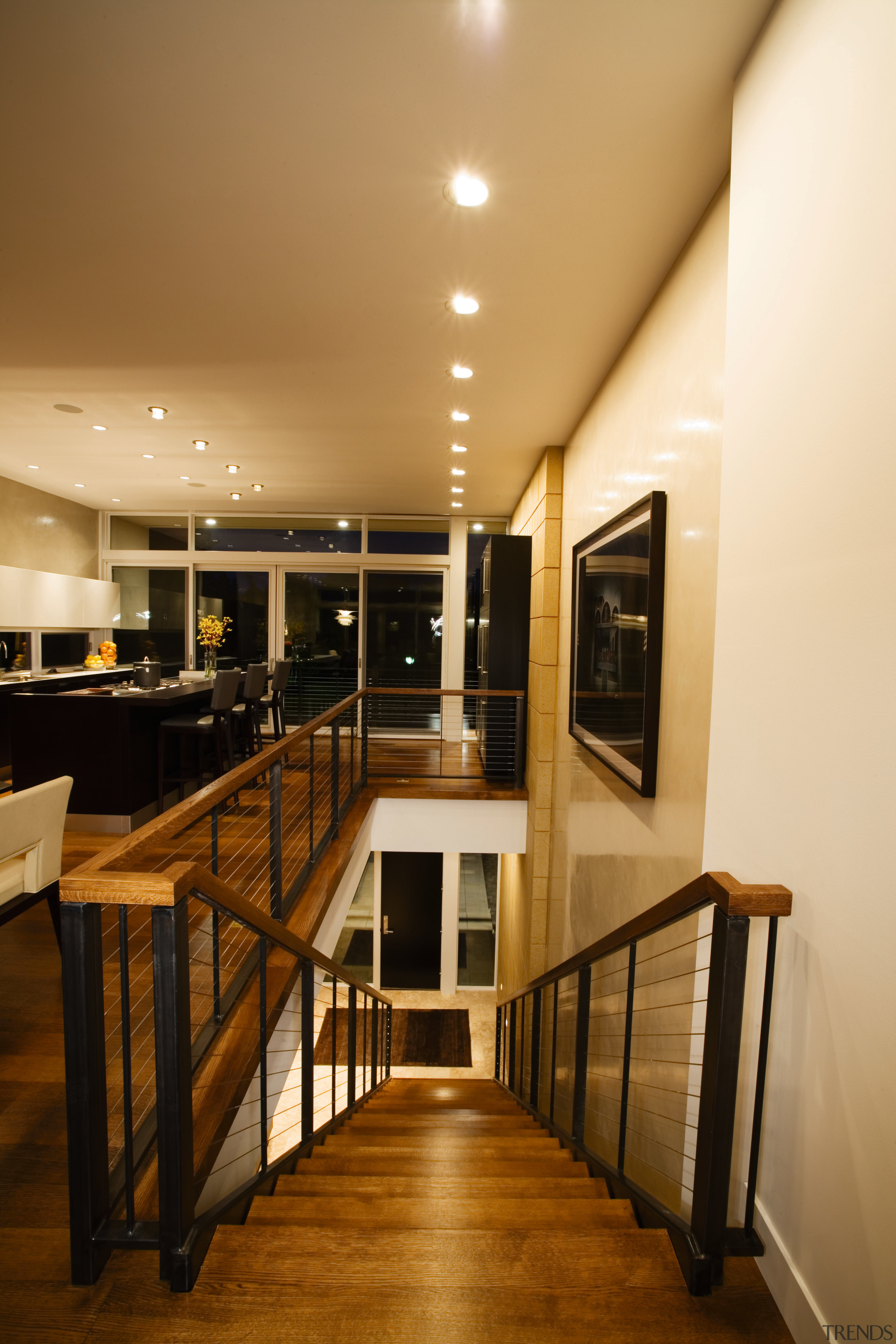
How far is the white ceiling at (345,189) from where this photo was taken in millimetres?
1589

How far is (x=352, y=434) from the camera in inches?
199

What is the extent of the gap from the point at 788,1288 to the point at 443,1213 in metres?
0.78

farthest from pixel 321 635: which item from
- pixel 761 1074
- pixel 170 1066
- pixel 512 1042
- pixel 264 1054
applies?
pixel 761 1074

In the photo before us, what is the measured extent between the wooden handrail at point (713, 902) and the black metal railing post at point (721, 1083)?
0.11 feet

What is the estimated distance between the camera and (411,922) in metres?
9.02

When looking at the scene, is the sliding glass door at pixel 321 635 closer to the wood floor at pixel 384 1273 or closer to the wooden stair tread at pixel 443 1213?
the wood floor at pixel 384 1273

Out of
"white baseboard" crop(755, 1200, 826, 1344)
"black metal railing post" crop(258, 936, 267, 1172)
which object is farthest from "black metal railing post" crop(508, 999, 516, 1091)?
"white baseboard" crop(755, 1200, 826, 1344)

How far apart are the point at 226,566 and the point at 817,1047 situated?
8.53 metres

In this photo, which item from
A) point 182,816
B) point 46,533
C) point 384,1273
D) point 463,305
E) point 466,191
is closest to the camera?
point 384,1273

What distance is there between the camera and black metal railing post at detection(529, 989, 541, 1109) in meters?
3.32

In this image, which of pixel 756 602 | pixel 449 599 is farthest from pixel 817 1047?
pixel 449 599

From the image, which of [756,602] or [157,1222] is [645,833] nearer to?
[756,602]

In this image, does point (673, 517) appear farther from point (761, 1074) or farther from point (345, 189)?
point (761, 1074)

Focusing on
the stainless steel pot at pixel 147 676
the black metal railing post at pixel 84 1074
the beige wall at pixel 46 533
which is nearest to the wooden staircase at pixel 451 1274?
the black metal railing post at pixel 84 1074
